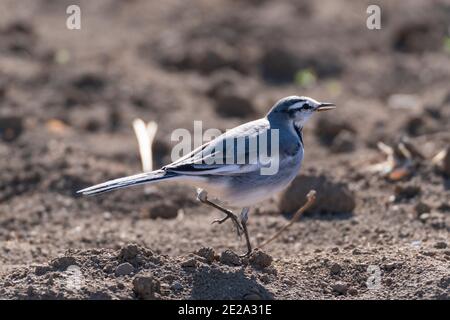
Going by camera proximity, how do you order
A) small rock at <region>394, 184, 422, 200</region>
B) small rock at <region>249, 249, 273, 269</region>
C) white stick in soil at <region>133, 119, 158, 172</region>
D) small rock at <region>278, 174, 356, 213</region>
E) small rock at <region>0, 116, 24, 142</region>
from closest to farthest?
small rock at <region>249, 249, 273, 269</region>, small rock at <region>278, 174, 356, 213</region>, small rock at <region>394, 184, 422, 200</region>, white stick in soil at <region>133, 119, 158, 172</region>, small rock at <region>0, 116, 24, 142</region>

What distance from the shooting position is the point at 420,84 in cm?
1344

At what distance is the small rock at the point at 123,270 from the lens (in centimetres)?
664

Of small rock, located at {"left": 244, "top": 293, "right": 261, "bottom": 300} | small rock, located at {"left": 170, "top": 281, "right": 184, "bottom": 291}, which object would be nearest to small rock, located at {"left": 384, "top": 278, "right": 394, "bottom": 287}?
small rock, located at {"left": 244, "top": 293, "right": 261, "bottom": 300}

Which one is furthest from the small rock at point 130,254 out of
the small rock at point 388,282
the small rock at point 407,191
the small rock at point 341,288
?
the small rock at point 407,191

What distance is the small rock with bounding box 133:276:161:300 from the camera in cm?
631

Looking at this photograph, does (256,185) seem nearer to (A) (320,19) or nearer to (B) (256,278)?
(B) (256,278)

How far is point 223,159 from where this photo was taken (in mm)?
7117

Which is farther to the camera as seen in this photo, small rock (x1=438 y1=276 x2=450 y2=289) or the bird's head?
the bird's head

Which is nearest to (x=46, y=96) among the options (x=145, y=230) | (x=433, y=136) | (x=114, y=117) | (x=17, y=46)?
(x=114, y=117)

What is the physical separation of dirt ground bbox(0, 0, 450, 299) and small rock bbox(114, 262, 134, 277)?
0.05 ft

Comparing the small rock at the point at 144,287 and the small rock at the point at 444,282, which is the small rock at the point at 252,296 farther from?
the small rock at the point at 444,282

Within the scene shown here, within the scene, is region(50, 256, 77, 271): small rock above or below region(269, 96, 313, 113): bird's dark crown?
below

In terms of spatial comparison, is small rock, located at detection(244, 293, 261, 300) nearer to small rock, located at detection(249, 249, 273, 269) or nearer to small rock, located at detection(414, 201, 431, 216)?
small rock, located at detection(249, 249, 273, 269)

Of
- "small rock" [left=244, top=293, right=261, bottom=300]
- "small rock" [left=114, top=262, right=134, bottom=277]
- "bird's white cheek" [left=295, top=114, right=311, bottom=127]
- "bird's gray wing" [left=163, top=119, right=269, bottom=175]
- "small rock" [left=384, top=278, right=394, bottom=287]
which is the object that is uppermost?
"bird's white cheek" [left=295, top=114, right=311, bottom=127]
